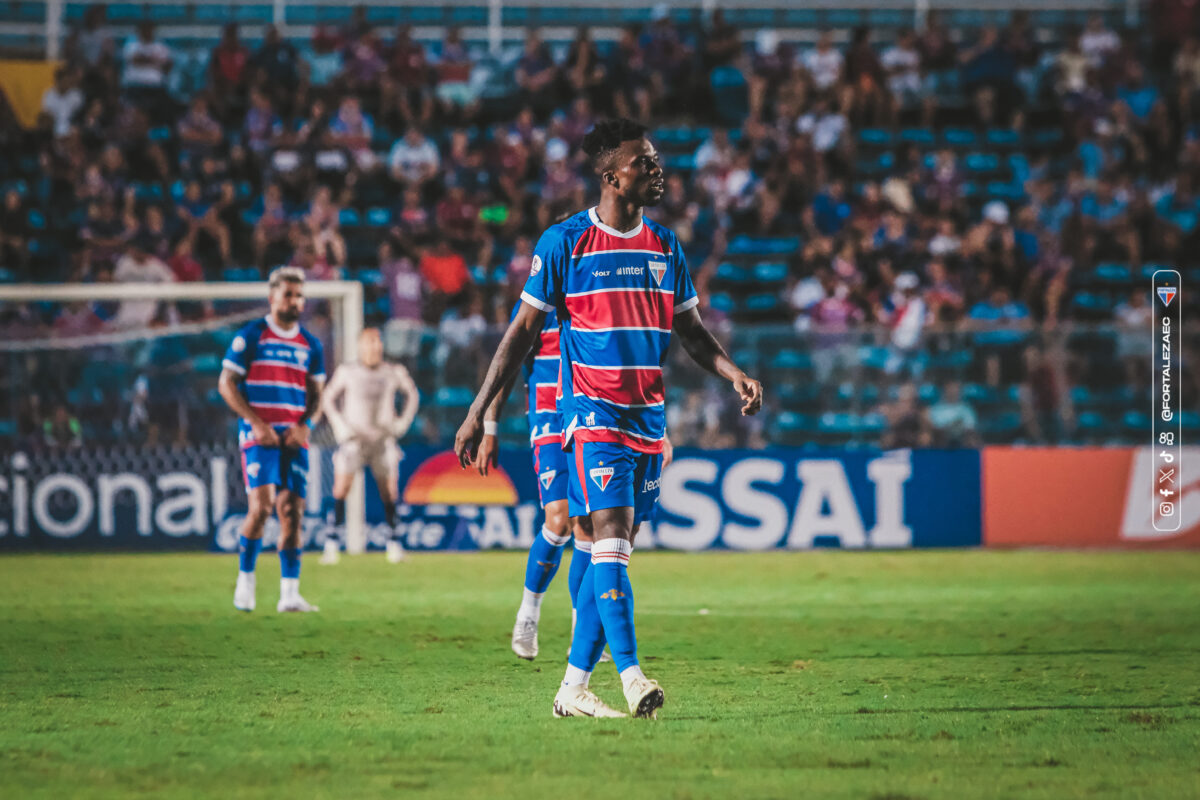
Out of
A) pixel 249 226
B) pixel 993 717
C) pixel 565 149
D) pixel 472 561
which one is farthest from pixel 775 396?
pixel 993 717

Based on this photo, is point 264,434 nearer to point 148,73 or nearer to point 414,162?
point 414,162

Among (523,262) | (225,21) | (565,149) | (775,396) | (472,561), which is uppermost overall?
(225,21)

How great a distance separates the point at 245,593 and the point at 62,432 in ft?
21.7

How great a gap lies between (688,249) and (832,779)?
15472 millimetres

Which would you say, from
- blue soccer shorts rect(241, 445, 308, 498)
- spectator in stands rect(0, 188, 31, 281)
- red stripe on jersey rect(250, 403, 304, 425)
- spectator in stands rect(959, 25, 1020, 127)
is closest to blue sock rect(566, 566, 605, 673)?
blue soccer shorts rect(241, 445, 308, 498)

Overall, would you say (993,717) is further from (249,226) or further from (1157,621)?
(249,226)

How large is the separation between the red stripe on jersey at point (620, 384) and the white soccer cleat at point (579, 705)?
1.20 meters

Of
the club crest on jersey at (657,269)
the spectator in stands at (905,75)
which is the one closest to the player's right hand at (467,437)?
the club crest on jersey at (657,269)

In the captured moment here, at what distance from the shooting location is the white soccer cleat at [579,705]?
21.2 feet

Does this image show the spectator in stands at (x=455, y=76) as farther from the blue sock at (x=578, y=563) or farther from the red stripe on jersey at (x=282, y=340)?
the blue sock at (x=578, y=563)

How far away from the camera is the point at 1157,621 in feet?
35.1

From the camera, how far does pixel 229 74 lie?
73.3 ft

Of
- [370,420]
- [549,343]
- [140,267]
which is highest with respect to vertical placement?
[140,267]

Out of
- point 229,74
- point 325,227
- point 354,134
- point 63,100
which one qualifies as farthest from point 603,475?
point 63,100
